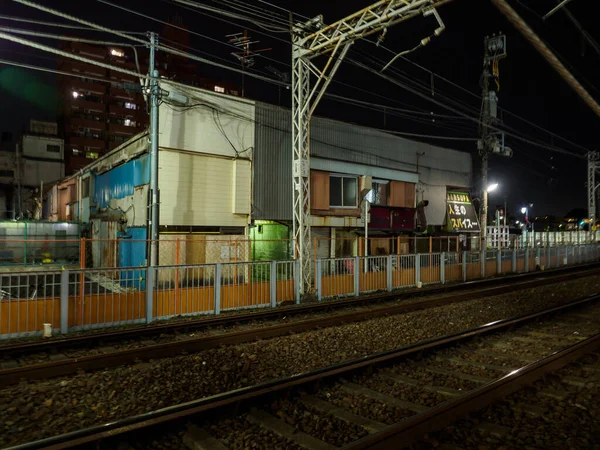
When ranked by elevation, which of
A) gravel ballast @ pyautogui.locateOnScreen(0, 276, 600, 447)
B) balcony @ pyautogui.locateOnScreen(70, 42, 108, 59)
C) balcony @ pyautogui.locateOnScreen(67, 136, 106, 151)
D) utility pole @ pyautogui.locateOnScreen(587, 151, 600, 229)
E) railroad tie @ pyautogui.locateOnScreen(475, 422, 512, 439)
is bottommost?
gravel ballast @ pyautogui.locateOnScreen(0, 276, 600, 447)

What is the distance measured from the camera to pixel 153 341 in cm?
848

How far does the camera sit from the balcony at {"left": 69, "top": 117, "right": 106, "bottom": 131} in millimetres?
68600

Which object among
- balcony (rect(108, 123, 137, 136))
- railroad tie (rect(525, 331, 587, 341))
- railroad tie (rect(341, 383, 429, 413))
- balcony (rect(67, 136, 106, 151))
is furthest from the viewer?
balcony (rect(108, 123, 137, 136))

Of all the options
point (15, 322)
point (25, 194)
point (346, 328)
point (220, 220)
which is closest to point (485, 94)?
point (220, 220)

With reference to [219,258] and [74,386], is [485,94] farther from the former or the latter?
[74,386]

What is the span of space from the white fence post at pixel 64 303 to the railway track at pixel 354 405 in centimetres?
540

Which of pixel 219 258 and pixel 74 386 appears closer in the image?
pixel 74 386

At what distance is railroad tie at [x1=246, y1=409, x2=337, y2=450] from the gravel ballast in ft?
3.20

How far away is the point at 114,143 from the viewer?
7231 cm

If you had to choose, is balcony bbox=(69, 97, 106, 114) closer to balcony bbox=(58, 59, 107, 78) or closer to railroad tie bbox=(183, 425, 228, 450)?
balcony bbox=(58, 59, 107, 78)

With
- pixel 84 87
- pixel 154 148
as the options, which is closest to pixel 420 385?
pixel 154 148

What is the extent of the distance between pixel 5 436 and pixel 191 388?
2107 mm

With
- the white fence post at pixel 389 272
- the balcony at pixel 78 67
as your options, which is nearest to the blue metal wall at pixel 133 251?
the white fence post at pixel 389 272

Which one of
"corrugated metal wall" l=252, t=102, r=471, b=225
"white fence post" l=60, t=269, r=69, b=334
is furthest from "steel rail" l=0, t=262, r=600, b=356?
"corrugated metal wall" l=252, t=102, r=471, b=225
